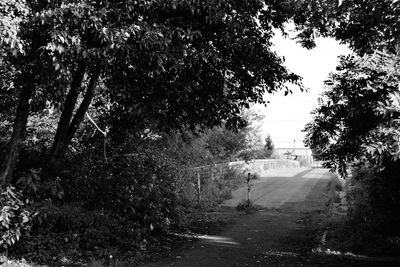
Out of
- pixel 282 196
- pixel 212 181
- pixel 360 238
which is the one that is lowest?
pixel 360 238

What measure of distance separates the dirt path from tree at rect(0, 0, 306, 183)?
2859 millimetres

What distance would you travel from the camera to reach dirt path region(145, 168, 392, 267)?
8712 millimetres

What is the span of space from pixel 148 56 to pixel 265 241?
20.3 feet

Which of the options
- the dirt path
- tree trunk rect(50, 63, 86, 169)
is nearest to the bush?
tree trunk rect(50, 63, 86, 169)

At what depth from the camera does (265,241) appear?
10836mm

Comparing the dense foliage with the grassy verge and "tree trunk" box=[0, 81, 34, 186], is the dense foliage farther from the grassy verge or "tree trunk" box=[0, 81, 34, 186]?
the grassy verge

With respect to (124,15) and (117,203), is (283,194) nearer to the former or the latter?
(117,203)

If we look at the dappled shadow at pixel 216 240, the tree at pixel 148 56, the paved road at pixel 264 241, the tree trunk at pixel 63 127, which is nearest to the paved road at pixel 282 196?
the paved road at pixel 264 241

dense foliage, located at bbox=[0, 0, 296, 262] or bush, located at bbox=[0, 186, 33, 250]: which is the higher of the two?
dense foliage, located at bbox=[0, 0, 296, 262]

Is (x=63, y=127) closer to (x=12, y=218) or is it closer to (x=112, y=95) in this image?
(x=112, y=95)

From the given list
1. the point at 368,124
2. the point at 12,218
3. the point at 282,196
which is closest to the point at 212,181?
the point at 282,196

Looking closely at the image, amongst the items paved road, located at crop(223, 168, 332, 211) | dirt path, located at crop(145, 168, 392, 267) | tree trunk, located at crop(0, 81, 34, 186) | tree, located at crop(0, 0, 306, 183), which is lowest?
dirt path, located at crop(145, 168, 392, 267)

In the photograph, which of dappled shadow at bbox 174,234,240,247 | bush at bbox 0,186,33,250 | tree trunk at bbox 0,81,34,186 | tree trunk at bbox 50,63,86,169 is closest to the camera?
bush at bbox 0,186,33,250

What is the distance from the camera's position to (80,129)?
11.5 m
